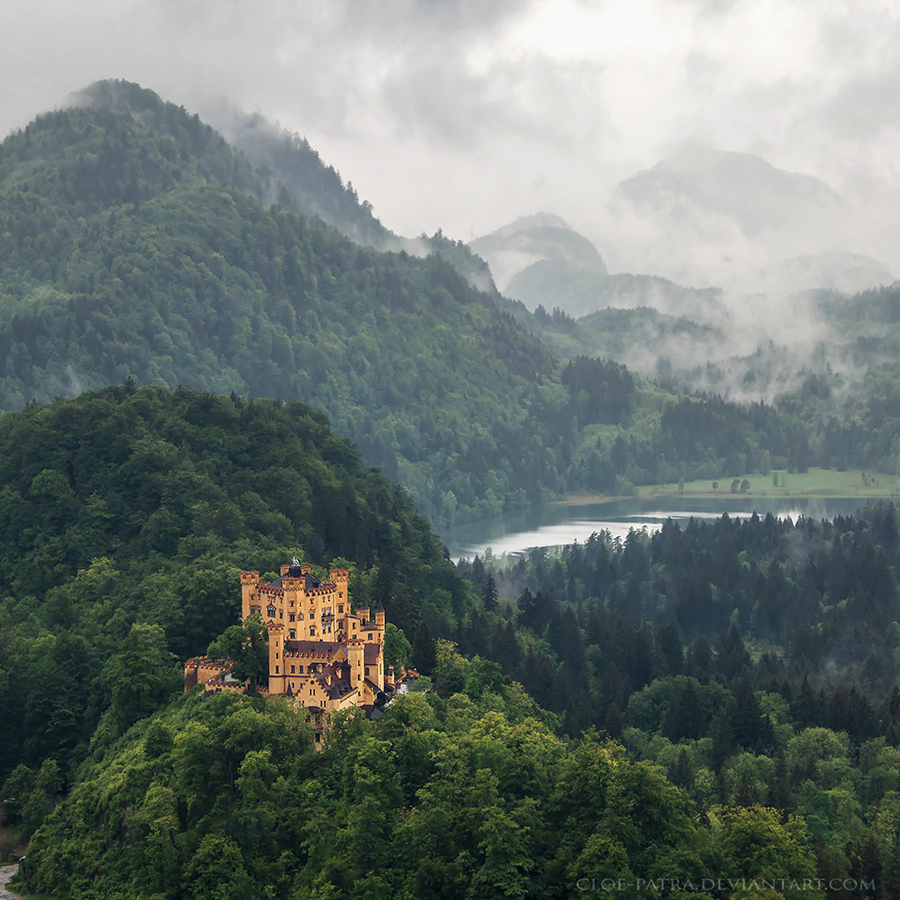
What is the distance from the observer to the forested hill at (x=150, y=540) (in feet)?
403

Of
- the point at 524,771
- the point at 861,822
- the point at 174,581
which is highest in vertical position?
the point at 174,581

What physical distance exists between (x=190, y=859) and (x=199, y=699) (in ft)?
46.6

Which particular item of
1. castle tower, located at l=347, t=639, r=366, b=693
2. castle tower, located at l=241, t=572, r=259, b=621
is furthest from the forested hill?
castle tower, located at l=347, t=639, r=366, b=693

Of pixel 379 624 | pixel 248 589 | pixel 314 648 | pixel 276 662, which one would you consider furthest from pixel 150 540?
pixel 314 648

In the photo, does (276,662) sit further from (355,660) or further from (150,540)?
(150,540)

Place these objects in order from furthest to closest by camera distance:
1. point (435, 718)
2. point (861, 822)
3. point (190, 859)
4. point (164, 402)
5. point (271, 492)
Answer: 1. point (164, 402)
2. point (271, 492)
3. point (861, 822)
4. point (435, 718)
5. point (190, 859)

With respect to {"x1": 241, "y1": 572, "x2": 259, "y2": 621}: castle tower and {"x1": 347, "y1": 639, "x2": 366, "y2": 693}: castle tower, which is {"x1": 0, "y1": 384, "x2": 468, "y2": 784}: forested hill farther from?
{"x1": 347, "y1": 639, "x2": 366, "y2": 693}: castle tower

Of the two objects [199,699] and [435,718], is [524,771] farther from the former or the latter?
[199,699]

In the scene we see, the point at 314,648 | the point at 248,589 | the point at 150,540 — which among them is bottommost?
the point at 314,648

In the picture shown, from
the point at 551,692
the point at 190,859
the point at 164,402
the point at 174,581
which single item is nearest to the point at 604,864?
the point at 190,859

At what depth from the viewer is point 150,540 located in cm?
14825

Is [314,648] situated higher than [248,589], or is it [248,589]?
[248,589]

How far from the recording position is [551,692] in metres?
157

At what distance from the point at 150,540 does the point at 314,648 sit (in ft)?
154
